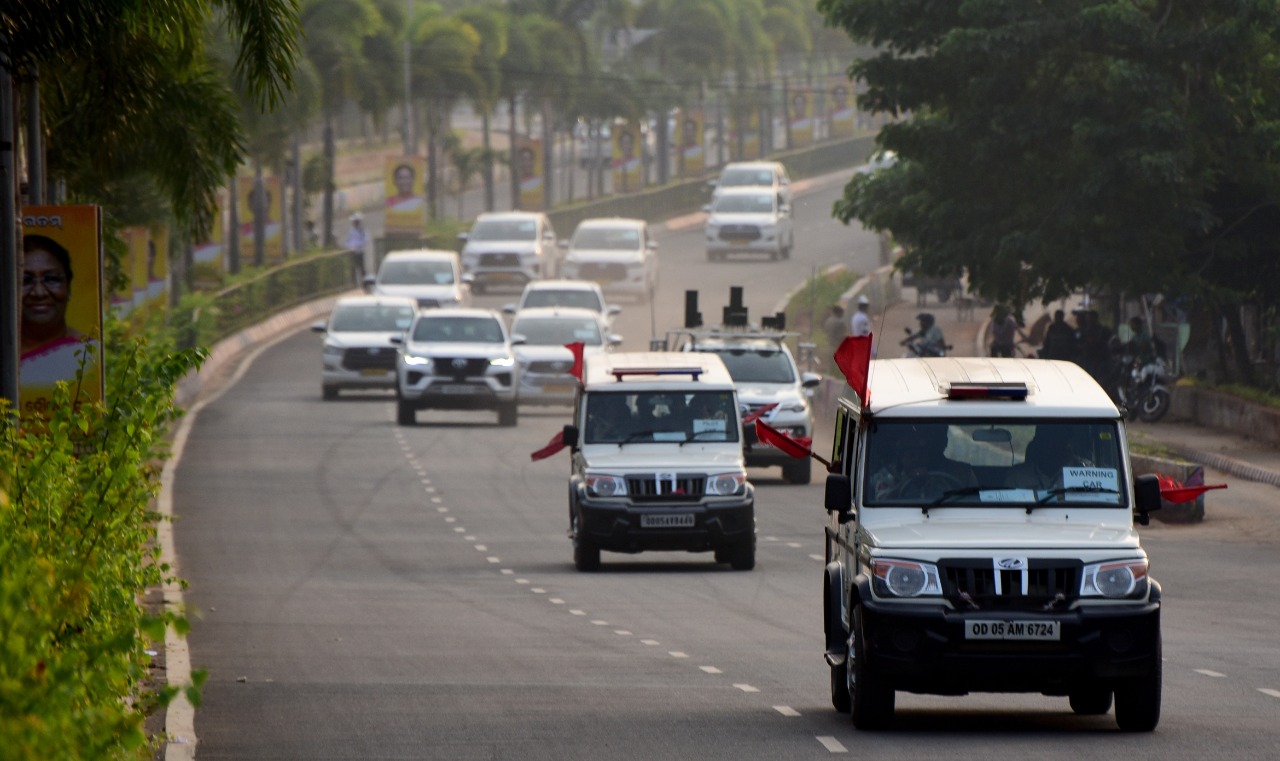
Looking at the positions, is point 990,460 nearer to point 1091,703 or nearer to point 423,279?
point 1091,703

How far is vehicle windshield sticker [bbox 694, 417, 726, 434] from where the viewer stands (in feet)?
72.0

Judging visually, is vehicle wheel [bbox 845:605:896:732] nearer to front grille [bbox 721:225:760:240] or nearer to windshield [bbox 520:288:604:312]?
windshield [bbox 520:288:604:312]

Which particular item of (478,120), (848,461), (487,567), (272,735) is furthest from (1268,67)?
(478,120)

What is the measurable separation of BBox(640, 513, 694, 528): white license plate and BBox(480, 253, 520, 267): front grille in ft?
127

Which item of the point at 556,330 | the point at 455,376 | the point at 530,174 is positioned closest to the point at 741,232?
the point at 530,174

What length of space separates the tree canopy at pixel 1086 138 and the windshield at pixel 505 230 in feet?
80.5

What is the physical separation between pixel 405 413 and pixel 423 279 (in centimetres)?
1422

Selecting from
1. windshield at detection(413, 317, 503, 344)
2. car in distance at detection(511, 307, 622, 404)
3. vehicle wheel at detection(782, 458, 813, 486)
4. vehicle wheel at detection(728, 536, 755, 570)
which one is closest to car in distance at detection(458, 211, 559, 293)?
car in distance at detection(511, 307, 622, 404)

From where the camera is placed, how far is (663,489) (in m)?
21.3

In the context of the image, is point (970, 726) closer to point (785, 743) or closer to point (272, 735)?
point (785, 743)

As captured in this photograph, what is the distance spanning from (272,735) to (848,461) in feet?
11.6

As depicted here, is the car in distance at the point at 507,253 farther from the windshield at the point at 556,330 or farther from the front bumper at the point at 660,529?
the front bumper at the point at 660,529

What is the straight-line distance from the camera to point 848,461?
12594 mm

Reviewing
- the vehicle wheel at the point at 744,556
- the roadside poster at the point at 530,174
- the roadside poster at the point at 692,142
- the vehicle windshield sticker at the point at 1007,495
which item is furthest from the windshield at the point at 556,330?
the roadside poster at the point at 692,142
